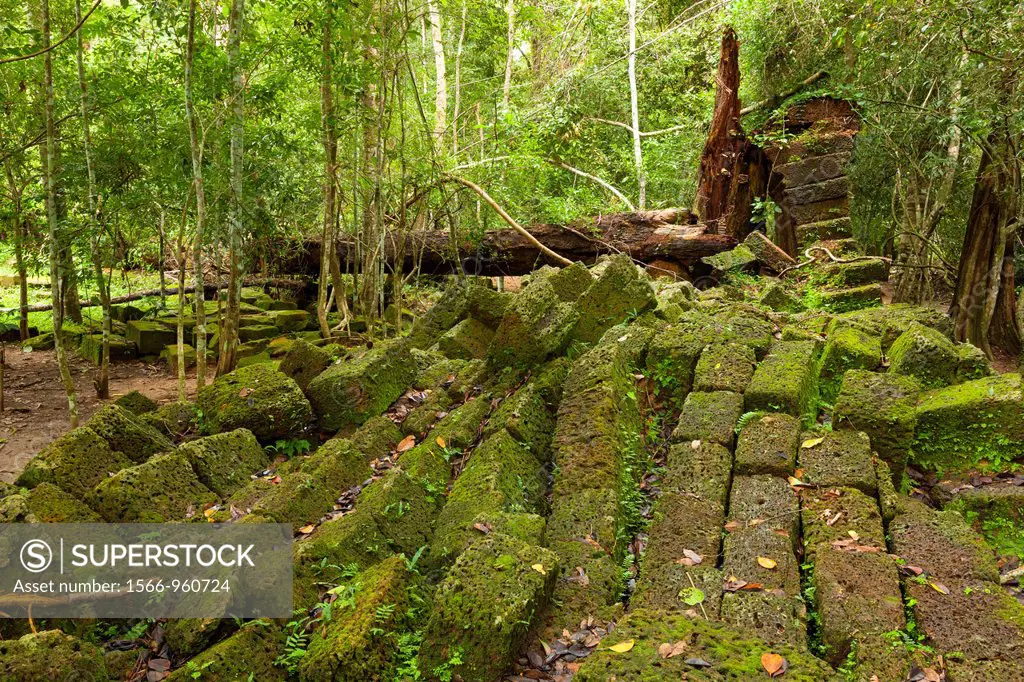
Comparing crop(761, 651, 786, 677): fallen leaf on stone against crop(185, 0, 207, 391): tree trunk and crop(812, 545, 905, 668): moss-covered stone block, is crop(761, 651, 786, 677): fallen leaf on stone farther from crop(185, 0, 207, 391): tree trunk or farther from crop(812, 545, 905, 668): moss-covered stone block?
crop(185, 0, 207, 391): tree trunk

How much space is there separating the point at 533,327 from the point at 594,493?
6.04 feet

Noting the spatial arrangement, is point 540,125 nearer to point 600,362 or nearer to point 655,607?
point 600,362

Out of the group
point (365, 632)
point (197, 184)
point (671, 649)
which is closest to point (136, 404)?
point (197, 184)

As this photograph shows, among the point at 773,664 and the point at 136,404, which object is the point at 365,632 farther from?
the point at 136,404

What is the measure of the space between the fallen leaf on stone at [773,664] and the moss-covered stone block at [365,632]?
6.32ft

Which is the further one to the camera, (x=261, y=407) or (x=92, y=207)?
(x=92, y=207)

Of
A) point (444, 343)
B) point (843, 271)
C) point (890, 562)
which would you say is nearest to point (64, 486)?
point (444, 343)

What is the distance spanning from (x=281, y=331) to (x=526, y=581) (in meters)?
10.1

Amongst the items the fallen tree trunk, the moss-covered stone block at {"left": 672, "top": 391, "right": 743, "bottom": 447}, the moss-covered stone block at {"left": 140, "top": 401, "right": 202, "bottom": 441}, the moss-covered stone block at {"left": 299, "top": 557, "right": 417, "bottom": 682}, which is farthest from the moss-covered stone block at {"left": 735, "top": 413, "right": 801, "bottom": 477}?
the fallen tree trunk

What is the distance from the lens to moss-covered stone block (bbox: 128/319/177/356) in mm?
12281

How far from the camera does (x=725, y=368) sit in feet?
19.2

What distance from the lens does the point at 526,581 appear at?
360cm

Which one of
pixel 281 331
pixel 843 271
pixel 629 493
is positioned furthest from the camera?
pixel 281 331

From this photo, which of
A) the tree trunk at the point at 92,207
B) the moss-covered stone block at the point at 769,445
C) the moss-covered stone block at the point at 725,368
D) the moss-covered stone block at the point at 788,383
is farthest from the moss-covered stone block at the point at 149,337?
the moss-covered stone block at the point at 769,445
